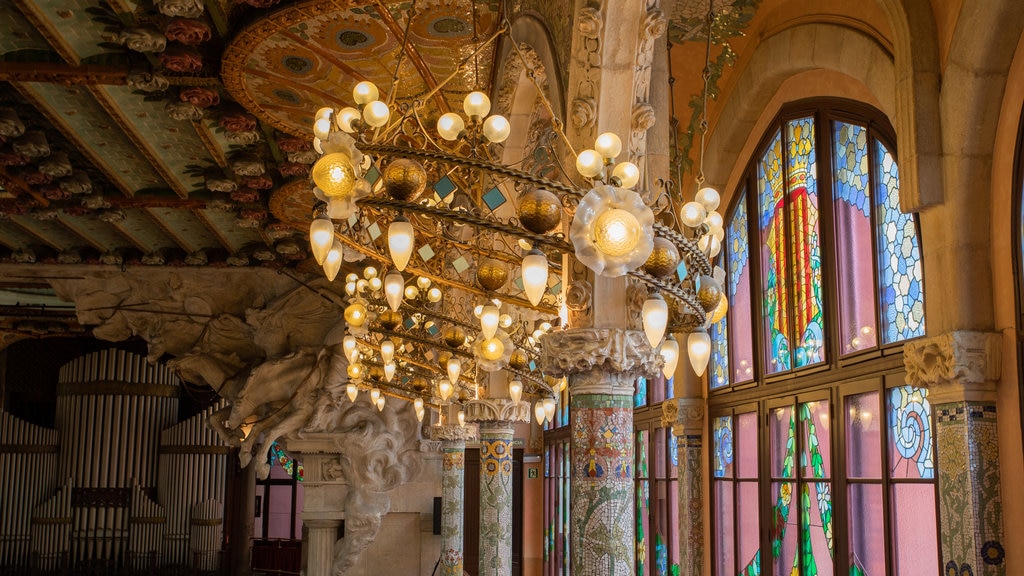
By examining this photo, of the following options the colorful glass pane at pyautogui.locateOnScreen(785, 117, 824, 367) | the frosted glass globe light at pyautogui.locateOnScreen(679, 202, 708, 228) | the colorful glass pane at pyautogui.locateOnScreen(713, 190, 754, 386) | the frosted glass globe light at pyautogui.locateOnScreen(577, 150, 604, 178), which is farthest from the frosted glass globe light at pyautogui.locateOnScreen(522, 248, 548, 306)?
the colorful glass pane at pyautogui.locateOnScreen(713, 190, 754, 386)

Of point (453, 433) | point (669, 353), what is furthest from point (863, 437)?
point (453, 433)

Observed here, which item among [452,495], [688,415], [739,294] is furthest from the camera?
[452,495]

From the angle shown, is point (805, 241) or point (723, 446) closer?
point (805, 241)

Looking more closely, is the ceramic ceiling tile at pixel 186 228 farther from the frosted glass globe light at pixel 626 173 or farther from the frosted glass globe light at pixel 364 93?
the frosted glass globe light at pixel 626 173

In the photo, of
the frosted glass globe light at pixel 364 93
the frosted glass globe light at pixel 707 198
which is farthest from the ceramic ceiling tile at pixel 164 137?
the frosted glass globe light at pixel 707 198

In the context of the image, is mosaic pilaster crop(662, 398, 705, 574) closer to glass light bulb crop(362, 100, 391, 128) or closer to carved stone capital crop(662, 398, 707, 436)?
carved stone capital crop(662, 398, 707, 436)

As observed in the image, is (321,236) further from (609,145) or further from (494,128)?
(609,145)

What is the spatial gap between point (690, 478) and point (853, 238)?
11.7ft

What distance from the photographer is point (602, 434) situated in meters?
5.82

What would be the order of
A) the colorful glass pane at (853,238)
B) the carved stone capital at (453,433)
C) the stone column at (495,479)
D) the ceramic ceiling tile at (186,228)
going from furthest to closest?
the ceramic ceiling tile at (186,228) → the carved stone capital at (453,433) → the stone column at (495,479) → the colorful glass pane at (853,238)

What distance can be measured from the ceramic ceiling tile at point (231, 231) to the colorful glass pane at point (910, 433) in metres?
11.0

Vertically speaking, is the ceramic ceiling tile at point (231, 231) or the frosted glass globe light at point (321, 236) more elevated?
the ceramic ceiling tile at point (231, 231)

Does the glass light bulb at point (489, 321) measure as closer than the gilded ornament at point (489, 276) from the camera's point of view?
No

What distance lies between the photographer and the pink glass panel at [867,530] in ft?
22.8
